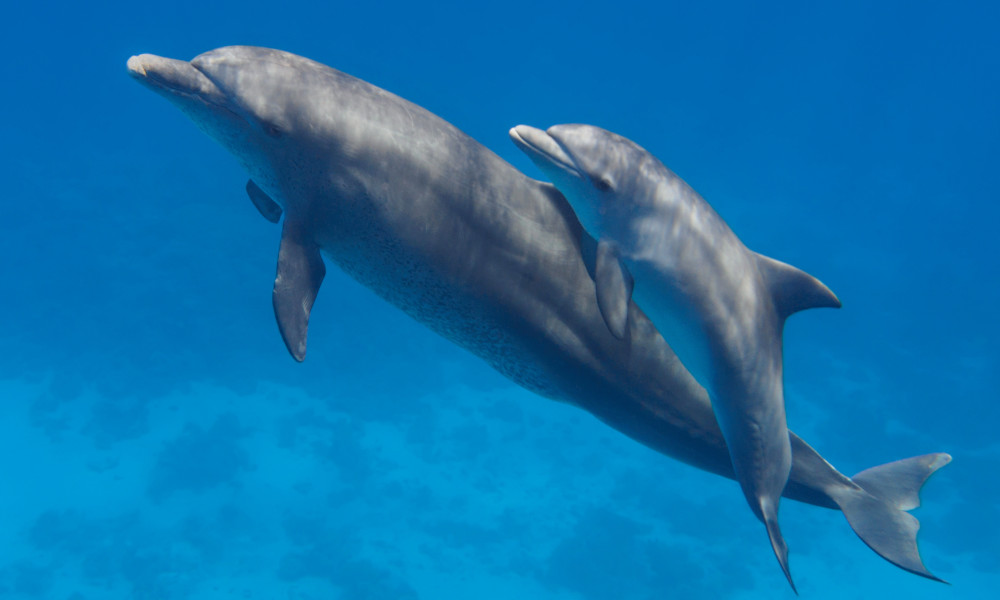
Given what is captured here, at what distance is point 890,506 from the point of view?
254 inches

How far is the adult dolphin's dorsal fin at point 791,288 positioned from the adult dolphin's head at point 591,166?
1235mm

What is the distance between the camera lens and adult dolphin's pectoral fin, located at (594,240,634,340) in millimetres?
4918

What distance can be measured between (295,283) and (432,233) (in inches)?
44.6

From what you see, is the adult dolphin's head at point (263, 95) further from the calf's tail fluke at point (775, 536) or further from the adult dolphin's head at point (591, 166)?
the calf's tail fluke at point (775, 536)

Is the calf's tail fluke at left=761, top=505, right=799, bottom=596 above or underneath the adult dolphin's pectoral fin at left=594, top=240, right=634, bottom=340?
underneath

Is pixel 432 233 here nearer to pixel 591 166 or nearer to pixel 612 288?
pixel 591 166

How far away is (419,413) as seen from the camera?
843 inches

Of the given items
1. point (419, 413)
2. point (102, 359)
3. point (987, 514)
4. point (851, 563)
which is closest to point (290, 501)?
point (419, 413)

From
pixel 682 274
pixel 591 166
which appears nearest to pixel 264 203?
pixel 591 166

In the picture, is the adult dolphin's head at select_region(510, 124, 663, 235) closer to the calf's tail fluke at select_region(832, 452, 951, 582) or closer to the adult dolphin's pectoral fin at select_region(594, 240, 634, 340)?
the adult dolphin's pectoral fin at select_region(594, 240, 634, 340)

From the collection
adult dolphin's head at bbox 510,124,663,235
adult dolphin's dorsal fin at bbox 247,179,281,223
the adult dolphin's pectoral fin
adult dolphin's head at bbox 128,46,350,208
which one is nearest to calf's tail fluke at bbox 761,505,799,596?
the adult dolphin's pectoral fin

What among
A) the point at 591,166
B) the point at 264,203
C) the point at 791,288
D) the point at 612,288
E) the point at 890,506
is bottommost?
the point at 612,288

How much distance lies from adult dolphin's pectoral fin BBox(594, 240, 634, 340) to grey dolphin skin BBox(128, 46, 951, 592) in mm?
604

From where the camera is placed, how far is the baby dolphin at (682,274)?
5117mm
